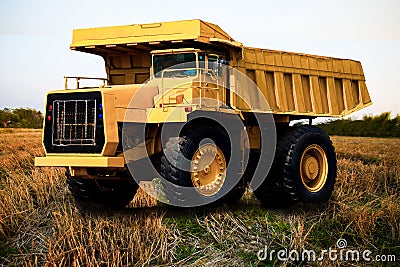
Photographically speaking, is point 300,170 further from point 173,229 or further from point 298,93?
point 173,229

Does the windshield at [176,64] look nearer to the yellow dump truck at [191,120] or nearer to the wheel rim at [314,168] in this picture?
the yellow dump truck at [191,120]

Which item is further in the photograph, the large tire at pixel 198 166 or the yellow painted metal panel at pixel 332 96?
the yellow painted metal panel at pixel 332 96

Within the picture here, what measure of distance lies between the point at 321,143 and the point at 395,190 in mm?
2108

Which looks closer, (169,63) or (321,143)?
(169,63)

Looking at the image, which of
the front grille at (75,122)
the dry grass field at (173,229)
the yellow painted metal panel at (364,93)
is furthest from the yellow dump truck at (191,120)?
the yellow painted metal panel at (364,93)

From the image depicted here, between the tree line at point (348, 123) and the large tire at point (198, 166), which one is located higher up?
the tree line at point (348, 123)

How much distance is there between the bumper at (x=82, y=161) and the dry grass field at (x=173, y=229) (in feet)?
2.67

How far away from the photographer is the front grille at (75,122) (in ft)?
31.6

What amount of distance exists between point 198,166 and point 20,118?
35.9 meters

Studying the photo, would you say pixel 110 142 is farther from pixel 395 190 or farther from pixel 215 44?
pixel 395 190

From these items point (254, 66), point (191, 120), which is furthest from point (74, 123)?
point (254, 66)

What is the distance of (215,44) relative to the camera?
10.7 meters

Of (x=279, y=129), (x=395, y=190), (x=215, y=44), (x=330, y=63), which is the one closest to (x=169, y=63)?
(x=215, y=44)

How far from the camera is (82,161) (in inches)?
374
